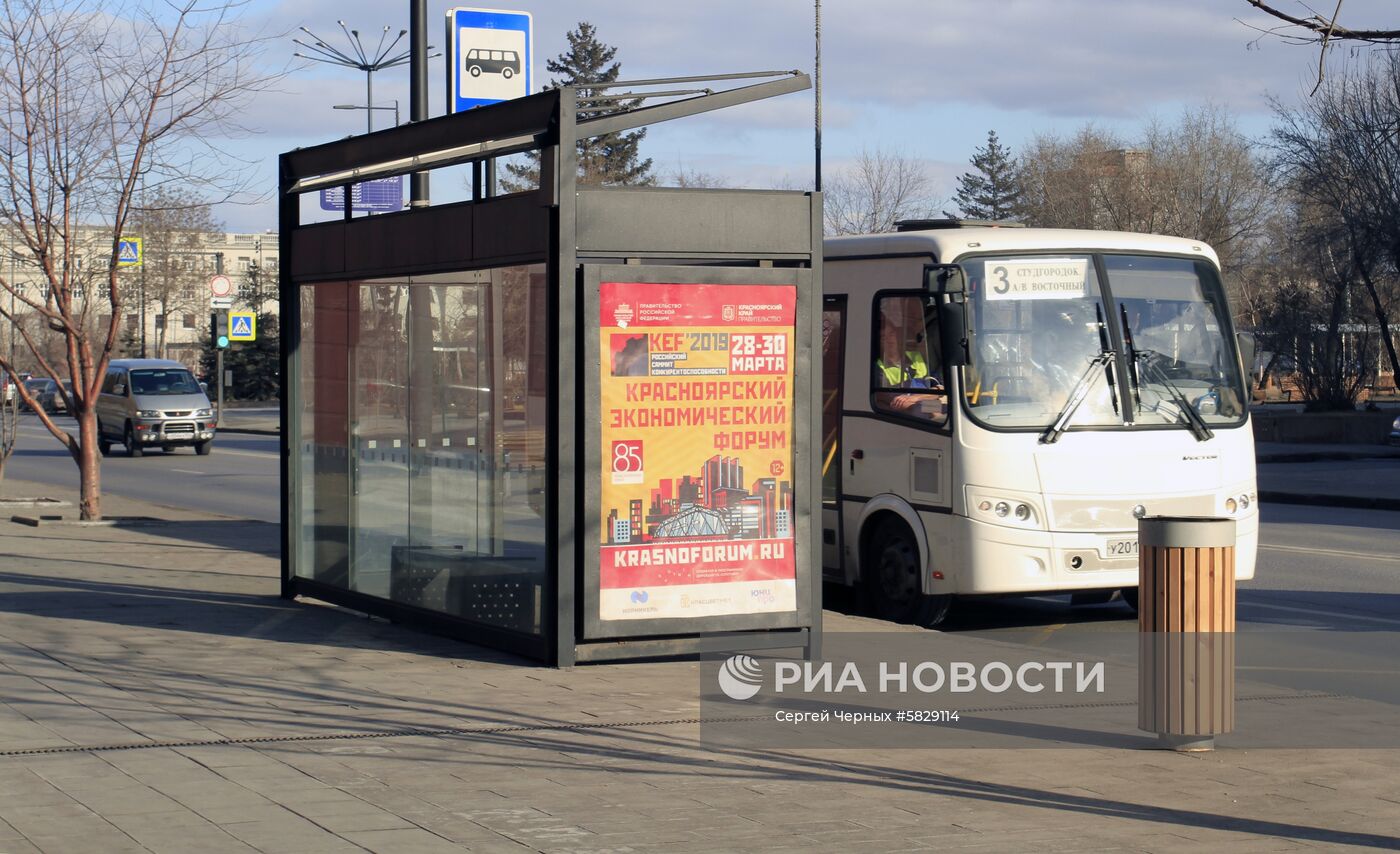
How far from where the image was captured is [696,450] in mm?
9117

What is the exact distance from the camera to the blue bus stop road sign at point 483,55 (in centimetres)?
1247

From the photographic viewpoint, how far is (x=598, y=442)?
29.1 feet

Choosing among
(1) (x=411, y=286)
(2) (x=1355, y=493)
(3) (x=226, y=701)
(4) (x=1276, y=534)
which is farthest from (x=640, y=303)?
(2) (x=1355, y=493)

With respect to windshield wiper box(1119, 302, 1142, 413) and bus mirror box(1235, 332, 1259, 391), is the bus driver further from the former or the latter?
bus mirror box(1235, 332, 1259, 391)

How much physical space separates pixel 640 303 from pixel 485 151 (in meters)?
1.45

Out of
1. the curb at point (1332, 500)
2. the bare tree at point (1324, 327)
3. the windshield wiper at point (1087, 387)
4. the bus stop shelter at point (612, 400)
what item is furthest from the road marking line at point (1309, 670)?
the bare tree at point (1324, 327)

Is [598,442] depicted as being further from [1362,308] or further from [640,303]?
[1362,308]

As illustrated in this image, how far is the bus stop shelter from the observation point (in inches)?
348

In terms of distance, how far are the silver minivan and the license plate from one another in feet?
97.5

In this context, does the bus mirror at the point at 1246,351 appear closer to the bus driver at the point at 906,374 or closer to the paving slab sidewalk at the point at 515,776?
the bus driver at the point at 906,374

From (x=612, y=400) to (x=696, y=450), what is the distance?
57 centimetres

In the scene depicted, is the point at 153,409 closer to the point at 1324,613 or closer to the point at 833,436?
the point at 833,436

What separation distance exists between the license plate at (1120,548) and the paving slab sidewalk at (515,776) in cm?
372

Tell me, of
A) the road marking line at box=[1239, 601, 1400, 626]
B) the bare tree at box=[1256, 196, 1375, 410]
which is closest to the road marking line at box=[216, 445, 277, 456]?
the bare tree at box=[1256, 196, 1375, 410]
